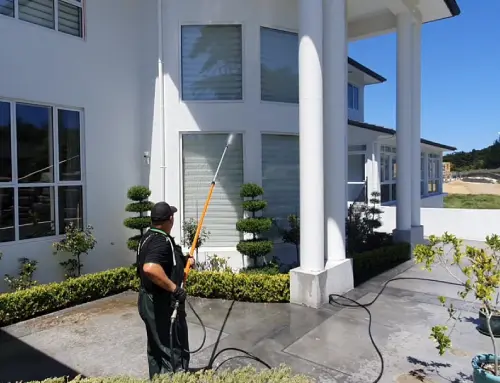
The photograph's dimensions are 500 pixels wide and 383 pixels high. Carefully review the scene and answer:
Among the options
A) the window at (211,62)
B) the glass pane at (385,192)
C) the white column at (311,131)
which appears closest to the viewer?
the white column at (311,131)

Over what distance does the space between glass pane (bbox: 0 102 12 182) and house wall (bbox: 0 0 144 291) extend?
0.26 meters

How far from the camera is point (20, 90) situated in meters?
6.37

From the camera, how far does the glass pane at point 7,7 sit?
6.21 meters

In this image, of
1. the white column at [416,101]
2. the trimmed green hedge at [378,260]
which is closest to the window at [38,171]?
the trimmed green hedge at [378,260]

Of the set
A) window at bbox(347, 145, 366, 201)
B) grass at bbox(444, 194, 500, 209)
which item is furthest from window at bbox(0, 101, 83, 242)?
grass at bbox(444, 194, 500, 209)

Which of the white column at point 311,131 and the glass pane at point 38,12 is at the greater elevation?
the glass pane at point 38,12

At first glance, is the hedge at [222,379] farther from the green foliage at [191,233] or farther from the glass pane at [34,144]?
the glass pane at [34,144]

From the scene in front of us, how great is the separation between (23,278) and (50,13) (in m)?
4.65

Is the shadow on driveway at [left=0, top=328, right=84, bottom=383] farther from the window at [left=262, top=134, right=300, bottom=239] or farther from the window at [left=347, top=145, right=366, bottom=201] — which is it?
the window at [left=347, top=145, right=366, bottom=201]

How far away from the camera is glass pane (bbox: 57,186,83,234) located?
7.05 metres

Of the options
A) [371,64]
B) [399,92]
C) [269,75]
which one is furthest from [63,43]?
[371,64]

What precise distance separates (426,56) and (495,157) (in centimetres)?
3886

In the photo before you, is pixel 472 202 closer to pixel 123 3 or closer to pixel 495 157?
pixel 495 157

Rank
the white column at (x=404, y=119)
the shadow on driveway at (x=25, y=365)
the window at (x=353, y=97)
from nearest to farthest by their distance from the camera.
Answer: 1. the shadow on driveway at (x=25, y=365)
2. the white column at (x=404, y=119)
3. the window at (x=353, y=97)
